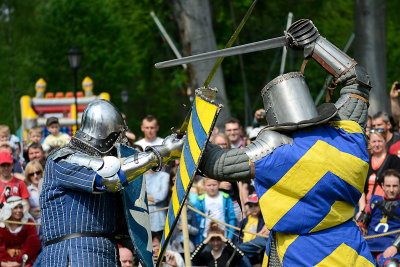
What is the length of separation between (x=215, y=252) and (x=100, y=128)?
3.11 meters

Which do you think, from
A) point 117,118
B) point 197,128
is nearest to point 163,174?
point 117,118

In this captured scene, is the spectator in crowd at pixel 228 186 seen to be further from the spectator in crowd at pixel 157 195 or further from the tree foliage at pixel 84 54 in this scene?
the tree foliage at pixel 84 54

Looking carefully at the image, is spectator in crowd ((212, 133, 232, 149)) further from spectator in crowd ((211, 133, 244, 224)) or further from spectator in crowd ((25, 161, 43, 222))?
spectator in crowd ((25, 161, 43, 222))

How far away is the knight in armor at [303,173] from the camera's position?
13.7 feet

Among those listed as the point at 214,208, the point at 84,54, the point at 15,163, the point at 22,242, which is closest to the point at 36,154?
the point at 15,163

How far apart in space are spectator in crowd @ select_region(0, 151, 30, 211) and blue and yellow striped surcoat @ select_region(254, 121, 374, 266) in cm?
419

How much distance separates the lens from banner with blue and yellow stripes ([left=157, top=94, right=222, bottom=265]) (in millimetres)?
4113

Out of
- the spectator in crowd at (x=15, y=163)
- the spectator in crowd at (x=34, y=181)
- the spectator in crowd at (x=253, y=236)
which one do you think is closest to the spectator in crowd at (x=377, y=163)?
the spectator in crowd at (x=253, y=236)

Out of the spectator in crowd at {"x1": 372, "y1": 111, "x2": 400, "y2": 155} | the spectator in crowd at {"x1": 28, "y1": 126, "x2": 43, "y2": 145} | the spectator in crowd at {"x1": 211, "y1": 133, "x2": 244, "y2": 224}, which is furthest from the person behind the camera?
the spectator in crowd at {"x1": 28, "y1": 126, "x2": 43, "y2": 145}

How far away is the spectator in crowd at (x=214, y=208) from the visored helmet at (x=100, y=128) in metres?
3.03

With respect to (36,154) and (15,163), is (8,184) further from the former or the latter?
(15,163)

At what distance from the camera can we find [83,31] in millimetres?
31797

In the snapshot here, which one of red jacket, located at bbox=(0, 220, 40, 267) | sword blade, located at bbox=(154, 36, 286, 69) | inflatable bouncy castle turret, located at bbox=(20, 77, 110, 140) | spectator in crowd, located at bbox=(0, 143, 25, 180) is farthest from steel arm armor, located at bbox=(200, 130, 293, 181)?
inflatable bouncy castle turret, located at bbox=(20, 77, 110, 140)

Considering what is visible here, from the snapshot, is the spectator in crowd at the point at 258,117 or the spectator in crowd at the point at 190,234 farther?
the spectator in crowd at the point at 258,117
